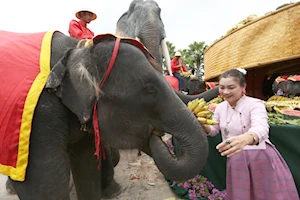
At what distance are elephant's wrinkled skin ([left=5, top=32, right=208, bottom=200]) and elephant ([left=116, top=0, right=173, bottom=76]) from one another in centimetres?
250

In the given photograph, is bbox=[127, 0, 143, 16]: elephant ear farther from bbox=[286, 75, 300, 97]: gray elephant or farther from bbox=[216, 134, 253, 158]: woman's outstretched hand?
bbox=[286, 75, 300, 97]: gray elephant

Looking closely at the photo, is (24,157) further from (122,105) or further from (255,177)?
(255,177)

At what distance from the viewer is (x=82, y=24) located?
363cm

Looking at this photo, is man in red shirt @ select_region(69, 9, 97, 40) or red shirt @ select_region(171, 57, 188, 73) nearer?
man in red shirt @ select_region(69, 9, 97, 40)

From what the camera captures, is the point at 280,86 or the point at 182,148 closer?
the point at 182,148

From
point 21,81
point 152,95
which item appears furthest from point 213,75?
point 21,81

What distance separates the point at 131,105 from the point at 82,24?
2645 mm

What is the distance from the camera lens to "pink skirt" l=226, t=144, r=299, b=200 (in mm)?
1857

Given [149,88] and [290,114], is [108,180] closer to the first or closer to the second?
[149,88]

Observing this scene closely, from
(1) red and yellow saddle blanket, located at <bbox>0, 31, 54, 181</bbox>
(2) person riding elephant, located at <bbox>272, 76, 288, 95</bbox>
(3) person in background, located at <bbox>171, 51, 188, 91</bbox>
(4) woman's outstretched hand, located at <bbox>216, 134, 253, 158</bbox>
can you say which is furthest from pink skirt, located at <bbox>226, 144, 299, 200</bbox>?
(2) person riding elephant, located at <bbox>272, 76, 288, 95</bbox>

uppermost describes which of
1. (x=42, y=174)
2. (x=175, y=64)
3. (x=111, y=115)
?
(x=175, y=64)

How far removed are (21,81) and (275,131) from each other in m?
2.44

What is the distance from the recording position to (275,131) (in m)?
2.45

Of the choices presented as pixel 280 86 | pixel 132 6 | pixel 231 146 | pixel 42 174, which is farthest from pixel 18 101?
pixel 280 86
